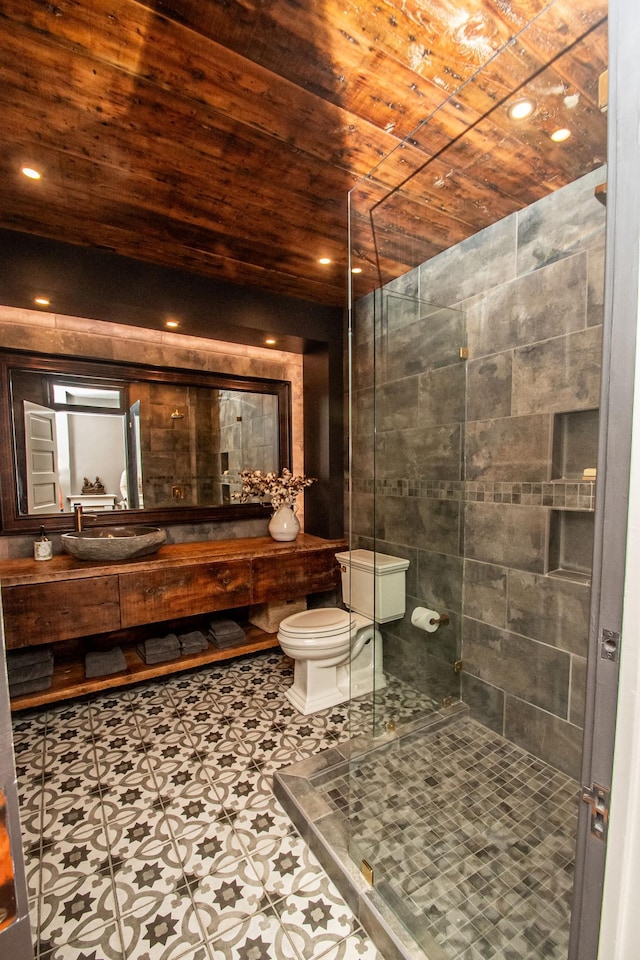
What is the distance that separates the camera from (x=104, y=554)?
2.29 m

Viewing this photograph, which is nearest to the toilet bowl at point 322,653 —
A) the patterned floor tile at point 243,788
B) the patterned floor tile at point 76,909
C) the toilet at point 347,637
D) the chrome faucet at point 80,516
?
the toilet at point 347,637

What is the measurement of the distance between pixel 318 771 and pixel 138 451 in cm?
214

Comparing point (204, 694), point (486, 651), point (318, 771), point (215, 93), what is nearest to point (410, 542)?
point (486, 651)

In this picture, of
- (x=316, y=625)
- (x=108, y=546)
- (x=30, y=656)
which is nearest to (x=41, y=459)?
(x=108, y=546)

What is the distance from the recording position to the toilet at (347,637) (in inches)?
82.7

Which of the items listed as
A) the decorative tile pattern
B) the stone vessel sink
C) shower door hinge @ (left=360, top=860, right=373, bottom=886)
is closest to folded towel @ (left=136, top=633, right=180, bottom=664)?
the decorative tile pattern

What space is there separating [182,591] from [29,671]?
874 millimetres

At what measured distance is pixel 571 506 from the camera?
159 cm

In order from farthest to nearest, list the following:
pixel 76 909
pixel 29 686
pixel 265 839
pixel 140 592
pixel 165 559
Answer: pixel 165 559 → pixel 140 592 → pixel 29 686 → pixel 265 839 → pixel 76 909

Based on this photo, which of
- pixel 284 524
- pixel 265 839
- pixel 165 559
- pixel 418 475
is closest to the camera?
pixel 265 839

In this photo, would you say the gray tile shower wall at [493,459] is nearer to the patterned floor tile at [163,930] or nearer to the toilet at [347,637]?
the toilet at [347,637]

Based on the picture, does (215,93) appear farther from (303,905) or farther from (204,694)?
(204,694)

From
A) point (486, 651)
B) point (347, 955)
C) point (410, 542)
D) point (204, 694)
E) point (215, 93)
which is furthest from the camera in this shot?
point (204, 694)

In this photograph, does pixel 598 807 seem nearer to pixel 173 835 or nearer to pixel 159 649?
pixel 173 835
